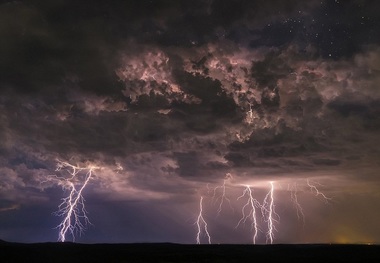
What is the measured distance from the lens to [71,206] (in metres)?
45.9
